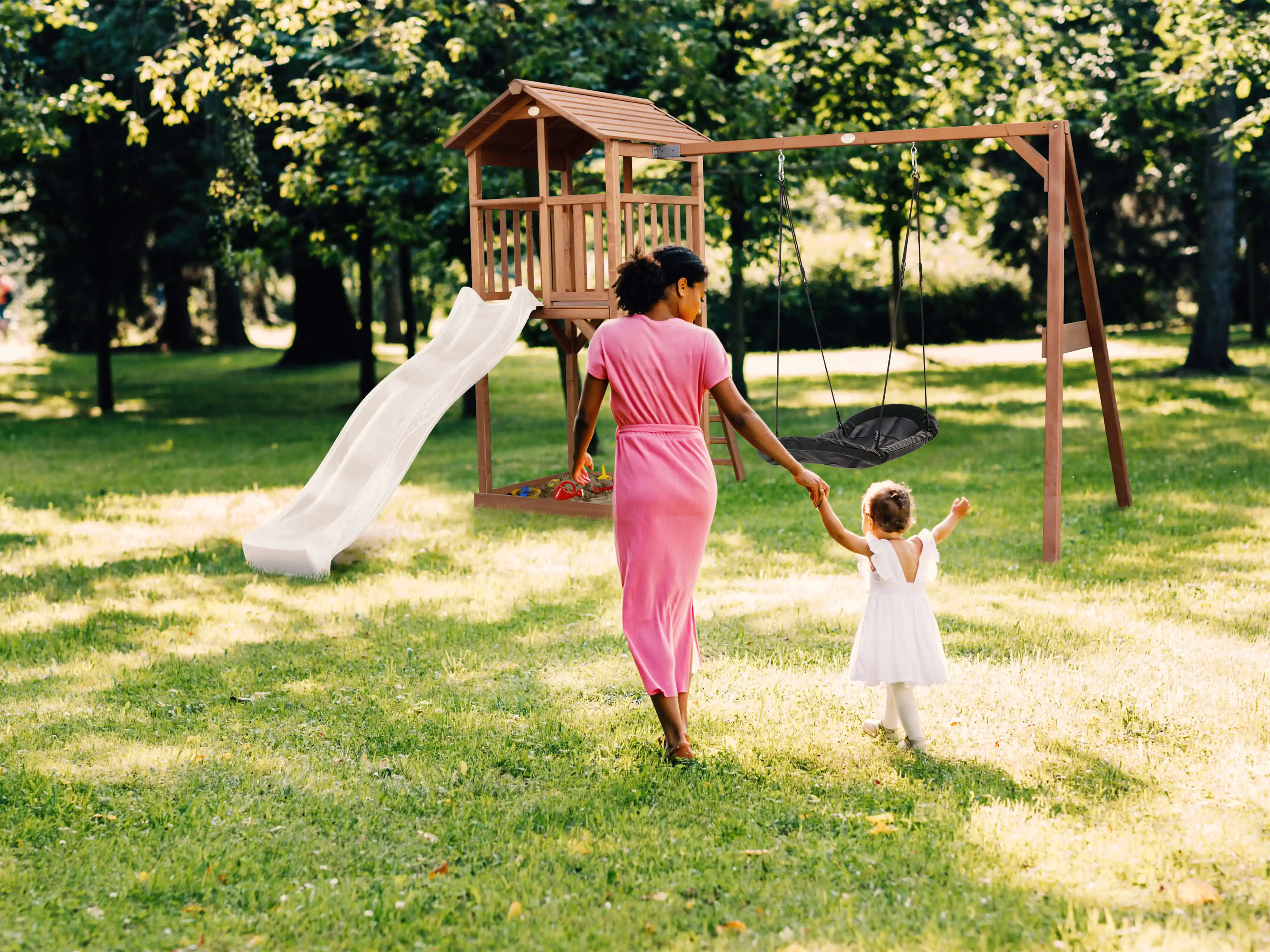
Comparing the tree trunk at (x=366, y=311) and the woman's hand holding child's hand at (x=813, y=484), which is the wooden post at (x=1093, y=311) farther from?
the tree trunk at (x=366, y=311)

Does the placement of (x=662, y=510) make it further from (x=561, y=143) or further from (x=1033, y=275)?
(x=1033, y=275)

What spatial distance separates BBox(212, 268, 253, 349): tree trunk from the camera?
35812 millimetres

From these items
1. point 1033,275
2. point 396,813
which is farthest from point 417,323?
point 396,813

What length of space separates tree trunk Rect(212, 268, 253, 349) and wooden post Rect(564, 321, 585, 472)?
25.7m

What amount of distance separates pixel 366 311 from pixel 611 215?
1014 centimetres

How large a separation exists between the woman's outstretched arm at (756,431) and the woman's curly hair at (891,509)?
23 cm

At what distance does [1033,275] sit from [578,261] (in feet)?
78.9

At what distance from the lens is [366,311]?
18719 millimetres

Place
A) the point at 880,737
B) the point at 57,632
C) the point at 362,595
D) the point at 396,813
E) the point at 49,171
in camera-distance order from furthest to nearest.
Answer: the point at 49,171
the point at 362,595
the point at 57,632
the point at 880,737
the point at 396,813

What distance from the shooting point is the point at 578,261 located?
9.75 m

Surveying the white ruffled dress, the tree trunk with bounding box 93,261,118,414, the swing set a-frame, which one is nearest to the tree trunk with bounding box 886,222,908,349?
the swing set a-frame

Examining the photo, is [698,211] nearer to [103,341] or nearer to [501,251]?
[501,251]

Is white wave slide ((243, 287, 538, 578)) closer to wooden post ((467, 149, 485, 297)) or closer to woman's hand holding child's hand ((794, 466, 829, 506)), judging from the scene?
wooden post ((467, 149, 485, 297))

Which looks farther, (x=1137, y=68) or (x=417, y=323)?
(x=417, y=323)
